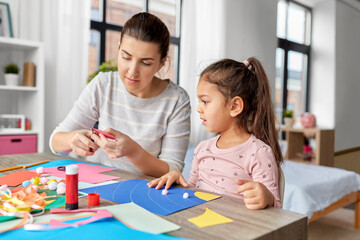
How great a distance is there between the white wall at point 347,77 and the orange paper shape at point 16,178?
4.99m

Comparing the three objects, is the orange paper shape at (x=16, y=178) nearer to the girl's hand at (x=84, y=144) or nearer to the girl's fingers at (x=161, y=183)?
the girl's hand at (x=84, y=144)

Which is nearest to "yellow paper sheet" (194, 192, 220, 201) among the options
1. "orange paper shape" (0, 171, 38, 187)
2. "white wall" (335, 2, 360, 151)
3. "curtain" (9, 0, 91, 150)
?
"orange paper shape" (0, 171, 38, 187)

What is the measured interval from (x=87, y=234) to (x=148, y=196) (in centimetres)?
28

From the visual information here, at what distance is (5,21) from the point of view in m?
2.48

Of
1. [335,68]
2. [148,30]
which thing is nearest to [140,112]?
[148,30]

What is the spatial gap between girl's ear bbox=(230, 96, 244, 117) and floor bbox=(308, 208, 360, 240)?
1.71 m

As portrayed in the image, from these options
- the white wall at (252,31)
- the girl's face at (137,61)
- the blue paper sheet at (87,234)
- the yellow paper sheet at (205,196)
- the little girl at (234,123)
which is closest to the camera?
the blue paper sheet at (87,234)

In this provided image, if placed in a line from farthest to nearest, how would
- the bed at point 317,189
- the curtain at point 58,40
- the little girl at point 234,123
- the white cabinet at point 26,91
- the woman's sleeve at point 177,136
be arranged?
the curtain at point 58,40 → the white cabinet at point 26,91 → the bed at point 317,189 → the woman's sleeve at point 177,136 → the little girl at point 234,123

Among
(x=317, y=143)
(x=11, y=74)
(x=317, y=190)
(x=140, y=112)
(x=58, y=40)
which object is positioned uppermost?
(x=58, y=40)

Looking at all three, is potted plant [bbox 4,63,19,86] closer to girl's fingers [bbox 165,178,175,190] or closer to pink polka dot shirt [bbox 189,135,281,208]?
pink polka dot shirt [bbox 189,135,281,208]

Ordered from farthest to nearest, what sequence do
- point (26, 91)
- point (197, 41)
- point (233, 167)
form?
point (197, 41)
point (26, 91)
point (233, 167)

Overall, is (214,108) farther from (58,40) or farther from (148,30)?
(58,40)

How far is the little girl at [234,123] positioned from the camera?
42.8 inches

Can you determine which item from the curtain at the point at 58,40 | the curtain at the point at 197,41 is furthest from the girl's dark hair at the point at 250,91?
the curtain at the point at 197,41
